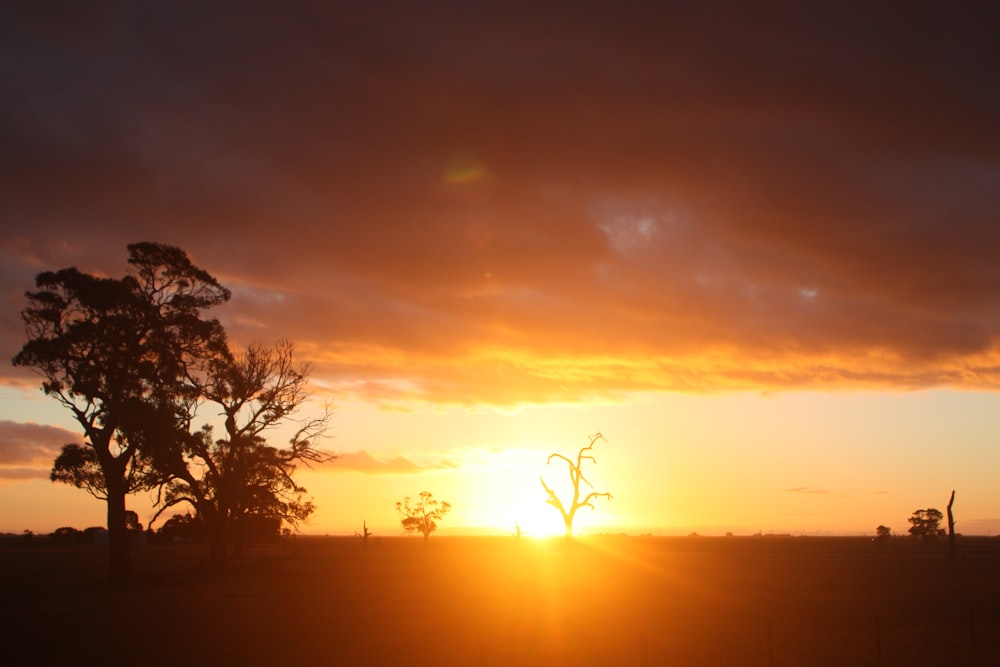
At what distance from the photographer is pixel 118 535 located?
147ft

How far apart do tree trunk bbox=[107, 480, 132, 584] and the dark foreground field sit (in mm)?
1391

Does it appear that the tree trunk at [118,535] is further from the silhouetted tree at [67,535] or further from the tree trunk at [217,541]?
the silhouetted tree at [67,535]

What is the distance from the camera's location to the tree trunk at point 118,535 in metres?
44.1

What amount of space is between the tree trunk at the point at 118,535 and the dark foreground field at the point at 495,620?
1391 mm

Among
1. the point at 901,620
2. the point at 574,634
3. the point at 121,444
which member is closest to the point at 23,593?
the point at 121,444

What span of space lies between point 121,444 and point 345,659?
30.5 metres

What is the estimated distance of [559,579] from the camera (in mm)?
51625

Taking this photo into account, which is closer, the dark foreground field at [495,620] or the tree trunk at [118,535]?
the dark foreground field at [495,620]

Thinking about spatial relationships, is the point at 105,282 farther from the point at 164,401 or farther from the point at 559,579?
the point at 559,579

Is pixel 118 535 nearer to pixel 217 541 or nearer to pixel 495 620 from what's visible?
pixel 217 541

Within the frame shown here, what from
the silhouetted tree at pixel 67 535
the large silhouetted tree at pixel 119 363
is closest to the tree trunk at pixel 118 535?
the large silhouetted tree at pixel 119 363

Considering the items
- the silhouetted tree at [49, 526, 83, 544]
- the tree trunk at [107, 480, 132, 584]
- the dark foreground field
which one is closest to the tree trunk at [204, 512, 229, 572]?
the dark foreground field

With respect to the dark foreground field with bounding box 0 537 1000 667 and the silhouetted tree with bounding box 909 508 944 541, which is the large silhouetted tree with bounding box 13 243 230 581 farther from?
the silhouetted tree with bounding box 909 508 944 541

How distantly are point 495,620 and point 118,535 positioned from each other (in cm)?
2517
